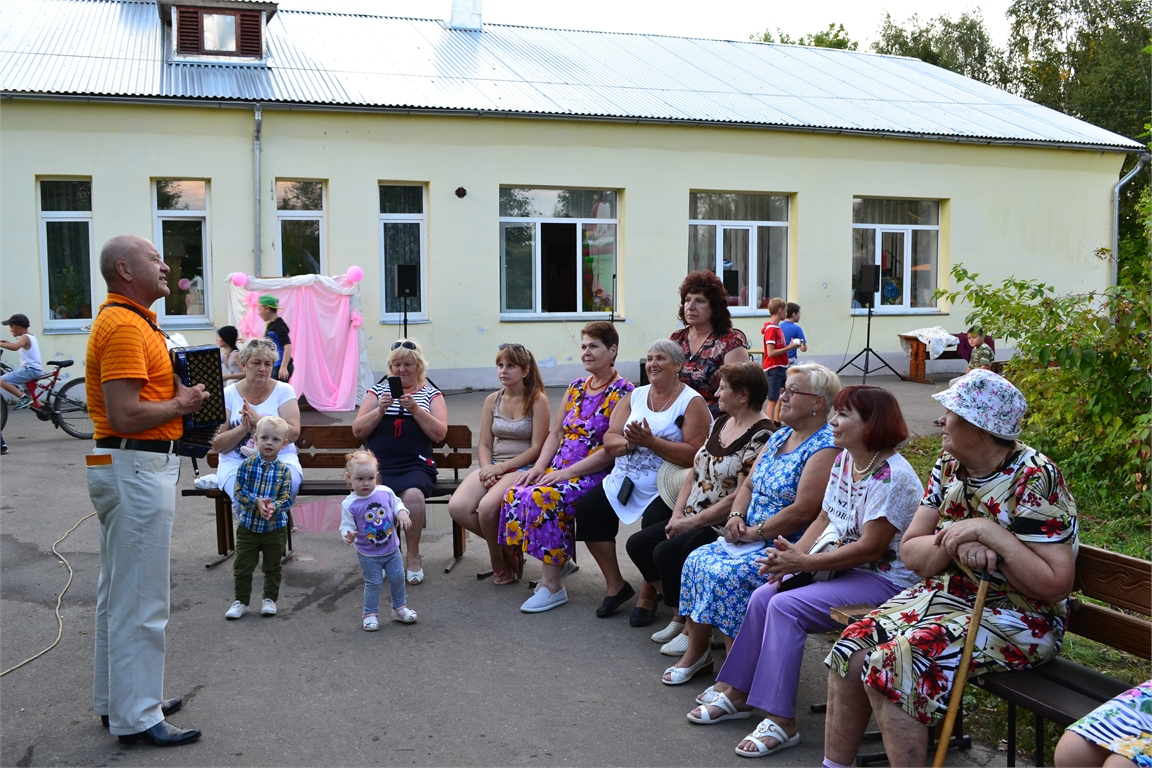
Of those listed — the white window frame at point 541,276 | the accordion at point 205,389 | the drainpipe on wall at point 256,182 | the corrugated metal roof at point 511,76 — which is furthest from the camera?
the white window frame at point 541,276

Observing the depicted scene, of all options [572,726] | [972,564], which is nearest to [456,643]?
[572,726]

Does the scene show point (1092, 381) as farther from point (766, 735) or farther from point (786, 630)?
point (766, 735)

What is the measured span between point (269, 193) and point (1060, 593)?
47.0 ft

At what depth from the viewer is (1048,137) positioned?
20.0 meters

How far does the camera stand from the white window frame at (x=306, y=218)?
51.6 ft

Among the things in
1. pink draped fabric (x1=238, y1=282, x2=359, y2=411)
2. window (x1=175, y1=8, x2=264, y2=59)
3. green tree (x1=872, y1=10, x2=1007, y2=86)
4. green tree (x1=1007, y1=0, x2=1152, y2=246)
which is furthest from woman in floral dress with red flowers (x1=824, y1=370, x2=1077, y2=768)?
green tree (x1=872, y1=10, x2=1007, y2=86)

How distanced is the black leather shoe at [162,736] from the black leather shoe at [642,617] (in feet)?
7.50

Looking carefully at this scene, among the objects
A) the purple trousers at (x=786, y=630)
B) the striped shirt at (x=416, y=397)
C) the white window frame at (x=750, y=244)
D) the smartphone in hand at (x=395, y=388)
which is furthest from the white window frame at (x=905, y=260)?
the purple trousers at (x=786, y=630)

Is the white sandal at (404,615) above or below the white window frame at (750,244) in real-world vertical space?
below

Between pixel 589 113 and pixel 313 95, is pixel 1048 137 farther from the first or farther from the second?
pixel 313 95

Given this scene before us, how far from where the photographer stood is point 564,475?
19.2 ft

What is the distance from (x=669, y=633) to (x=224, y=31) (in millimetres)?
15227

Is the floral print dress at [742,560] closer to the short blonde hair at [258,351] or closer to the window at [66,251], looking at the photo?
the short blonde hair at [258,351]

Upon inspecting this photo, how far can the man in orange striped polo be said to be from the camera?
3.81m
